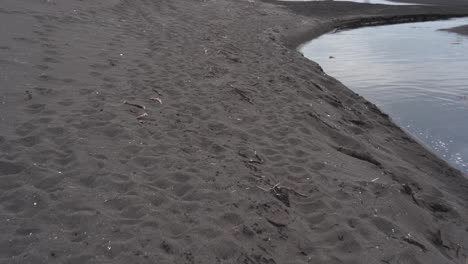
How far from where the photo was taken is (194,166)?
5406 millimetres

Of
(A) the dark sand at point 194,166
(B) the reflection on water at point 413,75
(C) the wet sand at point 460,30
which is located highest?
(C) the wet sand at point 460,30

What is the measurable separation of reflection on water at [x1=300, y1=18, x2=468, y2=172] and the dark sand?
41.2 inches

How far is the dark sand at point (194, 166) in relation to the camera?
13.3ft

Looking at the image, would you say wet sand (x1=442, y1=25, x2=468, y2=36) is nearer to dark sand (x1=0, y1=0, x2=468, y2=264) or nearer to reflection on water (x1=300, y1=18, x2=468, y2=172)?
reflection on water (x1=300, y1=18, x2=468, y2=172)

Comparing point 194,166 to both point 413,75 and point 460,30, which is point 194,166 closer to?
point 413,75

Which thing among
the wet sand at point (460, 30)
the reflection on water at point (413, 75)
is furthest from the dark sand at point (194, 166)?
the wet sand at point (460, 30)

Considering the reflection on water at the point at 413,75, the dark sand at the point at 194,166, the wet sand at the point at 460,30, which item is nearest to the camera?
the dark sand at the point at 194,166

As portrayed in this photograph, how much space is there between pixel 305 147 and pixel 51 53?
16.9 ft

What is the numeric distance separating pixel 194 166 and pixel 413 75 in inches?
423

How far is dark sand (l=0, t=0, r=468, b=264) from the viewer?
4.07 metres

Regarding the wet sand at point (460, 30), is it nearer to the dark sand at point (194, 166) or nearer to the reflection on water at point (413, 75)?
the reflection on water at point (413, 75)

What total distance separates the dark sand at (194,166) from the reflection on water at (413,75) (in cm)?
105

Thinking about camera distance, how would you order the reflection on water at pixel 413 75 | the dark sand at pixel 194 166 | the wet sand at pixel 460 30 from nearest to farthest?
1. the dark sand at pixel 194 166
2. the reflection on water at pixel 413 75
3. the wet sand at pixel 460 30

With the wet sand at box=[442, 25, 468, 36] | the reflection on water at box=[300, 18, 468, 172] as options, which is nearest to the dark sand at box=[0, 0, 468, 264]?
the reflection on water at box=[300, 18, 468, 172]
